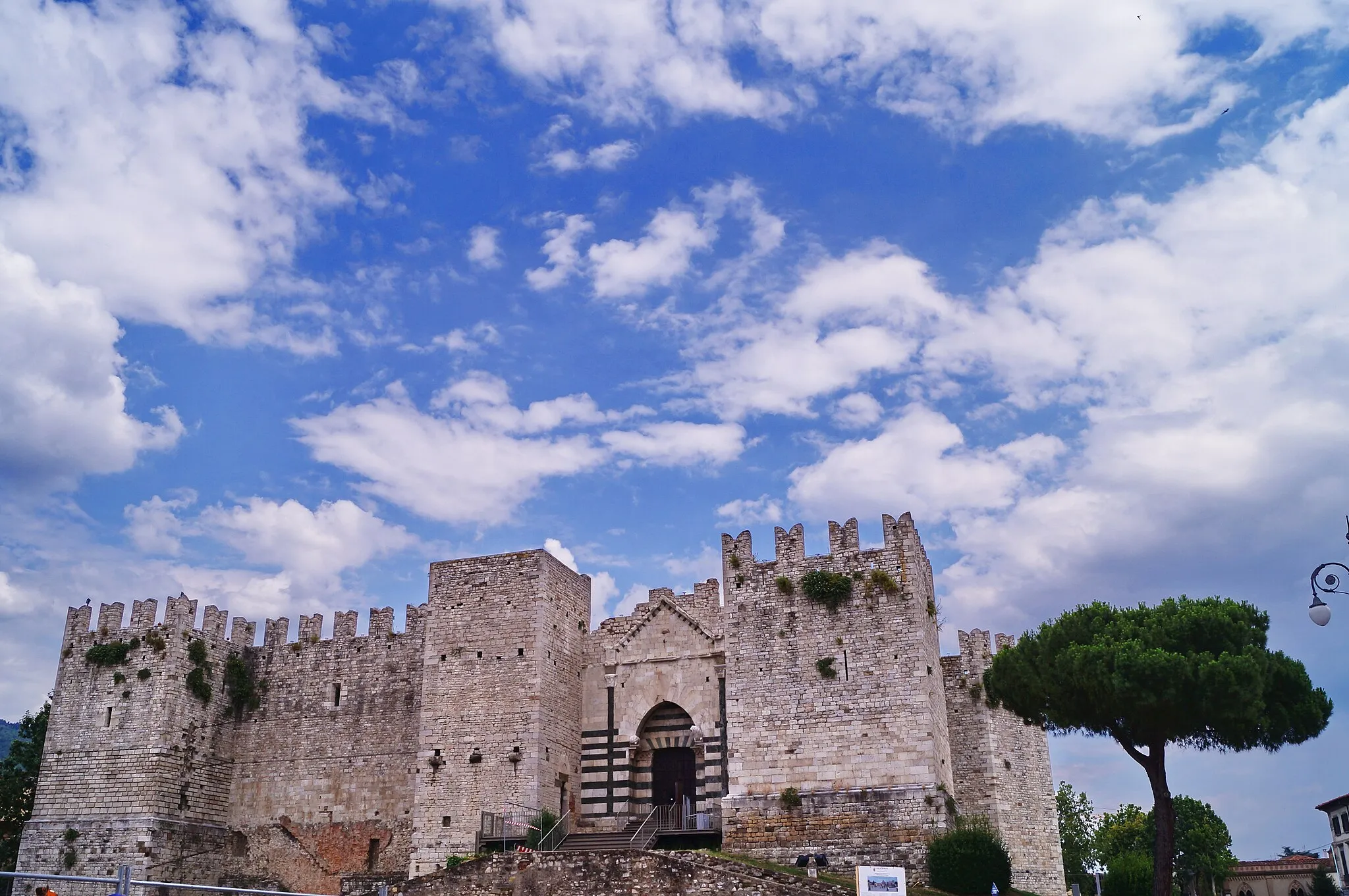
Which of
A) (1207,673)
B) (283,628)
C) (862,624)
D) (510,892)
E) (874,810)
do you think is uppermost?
(283,628)

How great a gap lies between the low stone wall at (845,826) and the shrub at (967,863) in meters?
0.36

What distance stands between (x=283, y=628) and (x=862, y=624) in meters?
18.8

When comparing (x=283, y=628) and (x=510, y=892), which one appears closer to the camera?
(x=510, y=892)

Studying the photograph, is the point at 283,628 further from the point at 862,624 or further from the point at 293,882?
the point at 862,624

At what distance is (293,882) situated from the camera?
1211 inches

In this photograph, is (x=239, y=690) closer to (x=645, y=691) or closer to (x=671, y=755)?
(x=645, y=691)

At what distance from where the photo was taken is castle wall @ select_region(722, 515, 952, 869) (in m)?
23.8

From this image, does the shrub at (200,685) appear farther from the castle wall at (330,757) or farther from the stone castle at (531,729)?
the castle wall at (330,757)

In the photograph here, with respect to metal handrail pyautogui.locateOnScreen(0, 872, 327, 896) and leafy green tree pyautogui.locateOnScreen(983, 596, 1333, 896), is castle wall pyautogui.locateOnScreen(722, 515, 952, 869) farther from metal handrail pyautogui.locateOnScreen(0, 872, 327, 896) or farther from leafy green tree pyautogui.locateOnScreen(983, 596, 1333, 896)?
metal handrail pyautogui.locateOnScreen(0, 872, 327, 896)

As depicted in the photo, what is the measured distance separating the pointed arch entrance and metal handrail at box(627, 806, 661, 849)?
458 millimetres

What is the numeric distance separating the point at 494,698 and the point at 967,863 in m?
12.3

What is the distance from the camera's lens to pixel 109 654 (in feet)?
104

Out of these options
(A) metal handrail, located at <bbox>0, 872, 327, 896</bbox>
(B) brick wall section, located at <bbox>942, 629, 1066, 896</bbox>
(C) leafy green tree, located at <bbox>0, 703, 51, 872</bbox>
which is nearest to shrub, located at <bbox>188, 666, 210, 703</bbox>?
(C) leafy green tree, located at <bbox>0, 703, 51, 872</bbox>

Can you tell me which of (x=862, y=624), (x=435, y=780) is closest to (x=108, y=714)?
(x=435, y=780)
